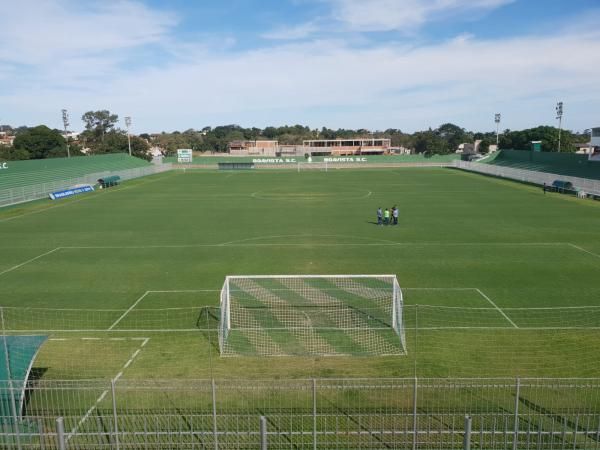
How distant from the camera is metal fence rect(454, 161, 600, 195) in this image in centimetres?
5289

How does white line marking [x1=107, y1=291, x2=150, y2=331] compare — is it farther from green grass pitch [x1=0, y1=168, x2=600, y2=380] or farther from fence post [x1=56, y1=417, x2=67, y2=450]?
fence post [x1=56, y1=417, x2=67, y2=450]

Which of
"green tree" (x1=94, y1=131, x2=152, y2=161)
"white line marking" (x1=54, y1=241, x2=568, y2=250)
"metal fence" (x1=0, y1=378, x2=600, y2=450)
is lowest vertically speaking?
"metal fence" (x1=0, y1=378, x2=600, y2=450)

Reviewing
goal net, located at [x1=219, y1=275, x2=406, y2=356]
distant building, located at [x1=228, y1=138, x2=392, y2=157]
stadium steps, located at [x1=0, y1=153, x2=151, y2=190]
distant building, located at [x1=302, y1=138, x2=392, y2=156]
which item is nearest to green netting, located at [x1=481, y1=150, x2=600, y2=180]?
goal net, located at [x1=219, y1=275, x2=406, y2=356]

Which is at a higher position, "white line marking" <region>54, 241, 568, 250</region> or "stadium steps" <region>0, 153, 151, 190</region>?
"stadium steps" <region>0, 153, 151, 190</region>

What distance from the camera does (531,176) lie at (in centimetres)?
6825

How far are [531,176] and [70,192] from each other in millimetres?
61410

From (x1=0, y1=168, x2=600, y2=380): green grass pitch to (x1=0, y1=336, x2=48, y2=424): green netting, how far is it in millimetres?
2396

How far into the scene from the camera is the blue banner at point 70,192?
54.6 m

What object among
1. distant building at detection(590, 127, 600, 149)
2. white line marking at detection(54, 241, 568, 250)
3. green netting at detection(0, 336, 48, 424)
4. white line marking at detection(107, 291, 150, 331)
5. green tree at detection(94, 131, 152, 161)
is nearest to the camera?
green netting at detection(0, 336, 48, 424)

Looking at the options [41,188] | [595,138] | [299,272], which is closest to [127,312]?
[299,272]

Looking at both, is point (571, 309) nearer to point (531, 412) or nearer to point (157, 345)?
point (531, 412)

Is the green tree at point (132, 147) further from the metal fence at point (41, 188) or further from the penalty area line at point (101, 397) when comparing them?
the penalty area line at point (101, 397)

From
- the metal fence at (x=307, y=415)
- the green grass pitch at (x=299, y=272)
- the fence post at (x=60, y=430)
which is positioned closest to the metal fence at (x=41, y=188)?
the green grass pitch at (x=299, y=272)

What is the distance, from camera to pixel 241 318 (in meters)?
18.1
